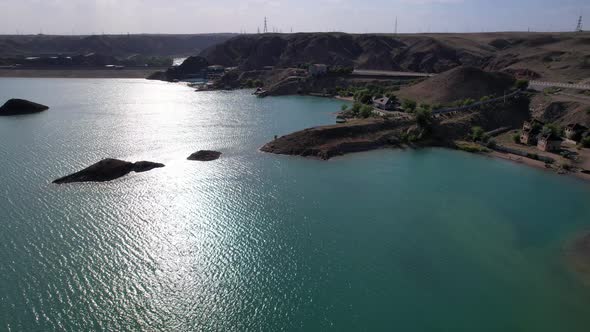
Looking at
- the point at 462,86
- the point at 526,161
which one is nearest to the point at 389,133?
the point at 526,161

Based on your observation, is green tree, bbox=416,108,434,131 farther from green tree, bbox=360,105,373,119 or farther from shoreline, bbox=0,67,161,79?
shoreline, bbox=0,67,161,79

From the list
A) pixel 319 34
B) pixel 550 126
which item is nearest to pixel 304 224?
pixel 550 126

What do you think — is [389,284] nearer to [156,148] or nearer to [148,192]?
[148,192]

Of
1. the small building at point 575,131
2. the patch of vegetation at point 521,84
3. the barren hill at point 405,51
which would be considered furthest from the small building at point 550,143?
the barren hill at point 405,51

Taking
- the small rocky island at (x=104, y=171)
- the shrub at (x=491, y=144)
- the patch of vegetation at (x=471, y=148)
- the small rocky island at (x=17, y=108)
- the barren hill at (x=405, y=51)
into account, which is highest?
the barren hill at (x=405, y=51)

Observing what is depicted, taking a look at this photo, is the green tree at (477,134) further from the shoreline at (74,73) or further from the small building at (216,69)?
the shoreline at (74,73)

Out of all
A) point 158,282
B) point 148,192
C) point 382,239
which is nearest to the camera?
point 158,282
